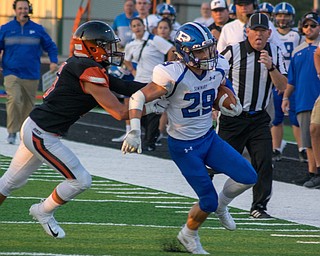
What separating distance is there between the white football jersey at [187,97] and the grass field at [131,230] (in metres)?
0.85

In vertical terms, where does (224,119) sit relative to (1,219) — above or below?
above

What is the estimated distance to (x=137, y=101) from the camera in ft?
24.9

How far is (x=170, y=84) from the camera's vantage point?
773 centimetres

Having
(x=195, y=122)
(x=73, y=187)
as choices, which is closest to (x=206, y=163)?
(x=195, y=122)

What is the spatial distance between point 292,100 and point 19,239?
6.86m

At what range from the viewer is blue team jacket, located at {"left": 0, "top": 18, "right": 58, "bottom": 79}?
49.1 ft

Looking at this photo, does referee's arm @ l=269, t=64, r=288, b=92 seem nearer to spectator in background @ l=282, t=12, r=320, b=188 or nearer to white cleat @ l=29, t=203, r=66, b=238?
spectator in background @ l=282, t=12, r=320, b=188

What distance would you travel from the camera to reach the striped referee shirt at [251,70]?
392 inches

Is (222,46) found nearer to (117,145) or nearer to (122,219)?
(122,219)

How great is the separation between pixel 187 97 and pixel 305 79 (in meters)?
5.09

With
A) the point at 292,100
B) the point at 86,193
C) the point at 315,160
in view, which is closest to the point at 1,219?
the point at 86,193

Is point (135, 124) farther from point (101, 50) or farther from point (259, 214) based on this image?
point (259, 214)

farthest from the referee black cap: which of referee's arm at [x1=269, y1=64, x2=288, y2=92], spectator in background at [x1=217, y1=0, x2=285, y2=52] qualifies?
spectator in background at [x1=217, y1=0, x2=285, y2=52]

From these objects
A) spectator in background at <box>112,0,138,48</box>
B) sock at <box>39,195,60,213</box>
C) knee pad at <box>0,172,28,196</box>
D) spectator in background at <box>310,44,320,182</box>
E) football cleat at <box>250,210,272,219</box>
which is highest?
knee pad at <box>0,172,28,196</box>
